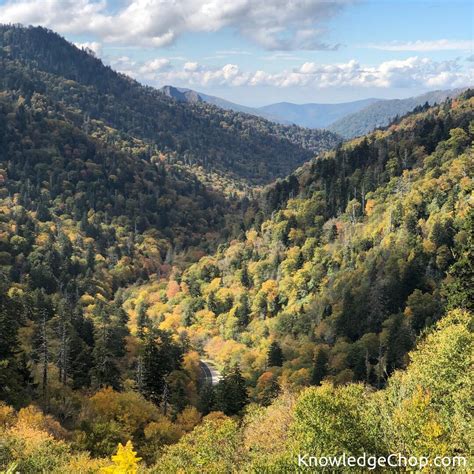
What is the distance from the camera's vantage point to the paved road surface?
486ft

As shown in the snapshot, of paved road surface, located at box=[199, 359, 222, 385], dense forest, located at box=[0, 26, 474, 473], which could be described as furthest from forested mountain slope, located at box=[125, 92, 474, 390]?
paved road surface, located at box=[199, 359, 222, 385]

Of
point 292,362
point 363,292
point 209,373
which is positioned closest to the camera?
point 292,362

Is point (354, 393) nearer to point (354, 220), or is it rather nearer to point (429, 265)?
point (429, 265)

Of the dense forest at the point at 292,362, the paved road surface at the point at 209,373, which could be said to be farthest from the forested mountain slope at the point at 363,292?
the paved road surface at the point at 209,373

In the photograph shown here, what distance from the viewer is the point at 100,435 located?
65438 millimetres

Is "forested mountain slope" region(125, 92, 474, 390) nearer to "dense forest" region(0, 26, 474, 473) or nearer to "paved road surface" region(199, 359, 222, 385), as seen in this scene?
"dense forest" region(0, 26, 474, 473)

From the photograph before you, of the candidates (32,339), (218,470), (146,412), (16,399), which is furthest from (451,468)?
(32,339)

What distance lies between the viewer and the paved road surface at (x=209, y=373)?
148250 millimetres

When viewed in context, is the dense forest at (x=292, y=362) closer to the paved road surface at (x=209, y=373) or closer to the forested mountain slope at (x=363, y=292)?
the forested mountain slope at (x=363, y=292)

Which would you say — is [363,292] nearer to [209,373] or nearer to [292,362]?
[292,362]

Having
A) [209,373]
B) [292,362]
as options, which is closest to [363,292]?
[292,362]

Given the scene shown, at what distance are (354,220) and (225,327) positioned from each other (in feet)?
213

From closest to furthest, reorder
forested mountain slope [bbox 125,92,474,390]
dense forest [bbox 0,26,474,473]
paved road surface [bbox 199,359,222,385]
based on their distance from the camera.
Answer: dense forest [bbox 0,26,474,473]
forested mountain slope [bbox 125,92,474,390]
paved road surface [bbox 199,359,222,385]

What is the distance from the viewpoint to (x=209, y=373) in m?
158
